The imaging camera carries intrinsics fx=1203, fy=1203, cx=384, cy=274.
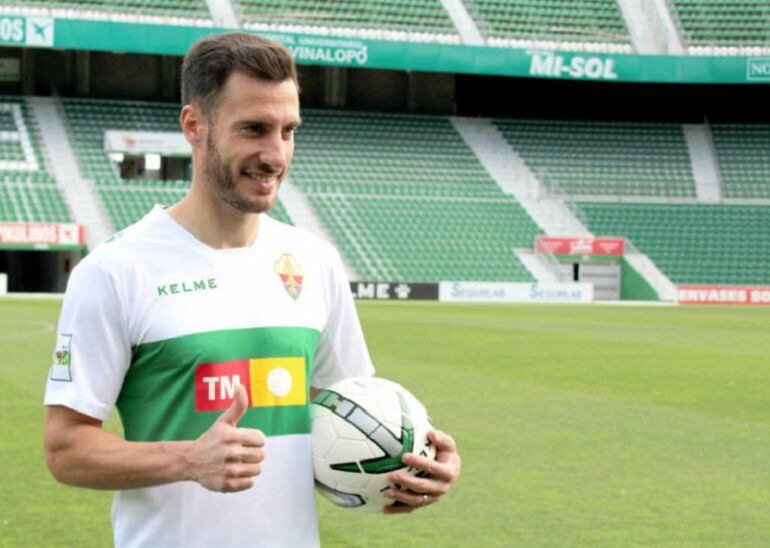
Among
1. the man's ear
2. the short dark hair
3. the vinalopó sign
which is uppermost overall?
the vinalopó sign

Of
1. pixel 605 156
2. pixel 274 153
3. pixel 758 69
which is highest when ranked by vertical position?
pixel 758 69

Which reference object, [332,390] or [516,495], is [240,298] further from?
[516,495]

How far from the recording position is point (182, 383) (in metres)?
2.69

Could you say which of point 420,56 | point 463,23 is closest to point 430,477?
point 420,56

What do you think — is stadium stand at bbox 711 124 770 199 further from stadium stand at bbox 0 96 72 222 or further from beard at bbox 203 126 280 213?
→ beard at bbox 203 126 280 213

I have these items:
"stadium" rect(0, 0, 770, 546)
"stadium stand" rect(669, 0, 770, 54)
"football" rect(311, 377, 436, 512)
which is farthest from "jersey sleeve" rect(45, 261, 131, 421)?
"stadium stand" rect(669, 0, 770, 54)

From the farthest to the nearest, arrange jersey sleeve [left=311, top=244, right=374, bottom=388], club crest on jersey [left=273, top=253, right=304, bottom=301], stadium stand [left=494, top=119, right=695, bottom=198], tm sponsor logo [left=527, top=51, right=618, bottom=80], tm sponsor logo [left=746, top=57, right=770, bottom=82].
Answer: stadium stand [left=494, top=119, right=695, bottom=198]
tm sponsor logo [left=746, top=57, right=770, bottom=82]
tm sponsor logo [left=527, top=51, right=618, bottom=80]
jersey sleeve [left=311, top=244, right=374, bottom=388]
club crest on jersey [left=273, top=253, right=304, bottom=301]

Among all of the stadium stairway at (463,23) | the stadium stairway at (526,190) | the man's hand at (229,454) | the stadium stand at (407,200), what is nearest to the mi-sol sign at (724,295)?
the stadium stairway at (526,190)

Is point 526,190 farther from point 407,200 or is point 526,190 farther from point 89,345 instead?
point 89,345

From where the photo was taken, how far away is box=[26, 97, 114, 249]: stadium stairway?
124 ft

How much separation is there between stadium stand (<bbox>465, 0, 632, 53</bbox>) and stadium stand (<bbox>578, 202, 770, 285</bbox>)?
6.95 metres

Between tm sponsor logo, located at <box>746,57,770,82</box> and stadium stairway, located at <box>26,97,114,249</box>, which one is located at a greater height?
tm sponsor logo, located at <box>746,57,770,82</box>

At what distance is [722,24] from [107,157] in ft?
79.6

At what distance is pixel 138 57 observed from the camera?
4594cm
